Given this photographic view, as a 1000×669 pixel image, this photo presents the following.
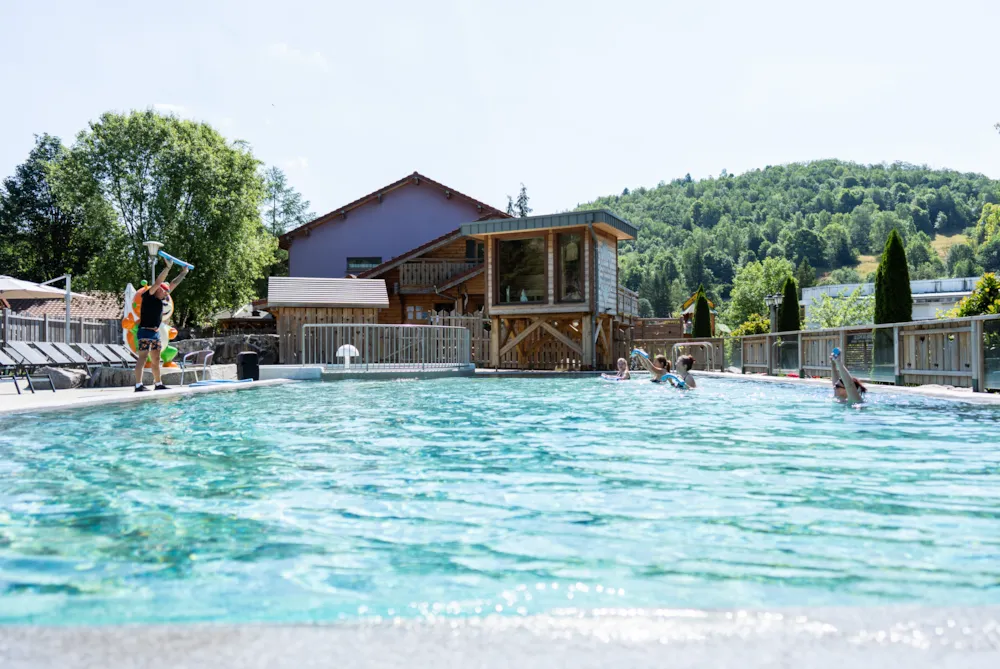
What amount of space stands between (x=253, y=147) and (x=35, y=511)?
38.7m

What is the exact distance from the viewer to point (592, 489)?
4887 millimetres

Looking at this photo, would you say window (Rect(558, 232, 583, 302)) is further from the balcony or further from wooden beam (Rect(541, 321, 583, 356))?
the balcony

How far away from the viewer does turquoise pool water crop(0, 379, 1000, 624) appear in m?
2.80

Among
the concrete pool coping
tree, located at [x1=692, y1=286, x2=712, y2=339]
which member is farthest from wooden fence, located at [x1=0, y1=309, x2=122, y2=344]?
tree, located at [x1=692, y1=286, x2=712, y2=339]

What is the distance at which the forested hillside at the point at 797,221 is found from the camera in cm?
14075

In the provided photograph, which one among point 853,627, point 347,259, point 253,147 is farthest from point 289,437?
point 253,147

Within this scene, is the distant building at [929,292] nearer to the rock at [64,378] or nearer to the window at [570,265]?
the window at [570,265]

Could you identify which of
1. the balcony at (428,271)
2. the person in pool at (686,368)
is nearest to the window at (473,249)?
the balcony at (428,271)

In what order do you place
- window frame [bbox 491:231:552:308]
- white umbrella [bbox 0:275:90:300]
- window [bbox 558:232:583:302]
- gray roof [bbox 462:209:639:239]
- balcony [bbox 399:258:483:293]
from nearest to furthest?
white umbrella [bbox 0:275:90:300] < gray roof [bbox 462:209:639:239] < window [bbox 558:232:583:302] < window frame [bbox 491:231:552:308] < balcony [bbox 399:258:483:293]

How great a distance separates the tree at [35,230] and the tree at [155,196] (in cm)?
1374

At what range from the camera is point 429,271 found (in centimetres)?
3253

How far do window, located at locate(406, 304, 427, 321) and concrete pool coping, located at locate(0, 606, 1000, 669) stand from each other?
1258 inches

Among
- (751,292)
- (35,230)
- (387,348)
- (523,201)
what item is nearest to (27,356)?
(387,348)

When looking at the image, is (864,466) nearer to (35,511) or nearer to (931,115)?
(35,511)
